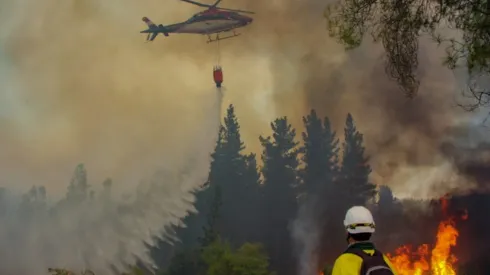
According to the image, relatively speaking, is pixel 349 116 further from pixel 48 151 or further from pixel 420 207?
pixel 48 151

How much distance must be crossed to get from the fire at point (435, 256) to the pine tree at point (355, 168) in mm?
1526

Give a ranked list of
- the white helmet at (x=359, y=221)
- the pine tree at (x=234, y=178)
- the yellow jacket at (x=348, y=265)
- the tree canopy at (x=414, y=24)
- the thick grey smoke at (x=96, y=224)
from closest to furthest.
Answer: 1. the yellow jacket at (x=348, y=265)
2. the white helmet at (x=359, y=221)
3. the tree canopy at (x=414, y=24)
4. the thick grey smoke at (x=96, y=224)
5. the pine tree at (x=234, y=178)

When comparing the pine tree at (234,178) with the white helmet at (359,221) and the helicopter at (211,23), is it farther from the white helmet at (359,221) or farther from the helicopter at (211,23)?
the white helmet at (359,221)

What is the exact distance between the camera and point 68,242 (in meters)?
14.5

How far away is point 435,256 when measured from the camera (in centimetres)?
1506

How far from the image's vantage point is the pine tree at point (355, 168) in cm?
1520

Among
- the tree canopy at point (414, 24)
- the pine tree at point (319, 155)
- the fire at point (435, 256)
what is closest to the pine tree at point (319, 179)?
the pine tree at point (319, 155)

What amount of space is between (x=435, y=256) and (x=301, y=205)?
3331 mm

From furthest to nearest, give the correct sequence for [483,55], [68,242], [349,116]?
[349,116] → [68,242] → [483,55]

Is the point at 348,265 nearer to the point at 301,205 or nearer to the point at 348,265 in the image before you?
the point at 348,265

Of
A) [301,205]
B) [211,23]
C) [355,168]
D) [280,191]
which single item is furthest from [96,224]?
[355,168]

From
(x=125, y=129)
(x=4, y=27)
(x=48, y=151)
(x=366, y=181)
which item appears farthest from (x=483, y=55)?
(x=4, y=27)

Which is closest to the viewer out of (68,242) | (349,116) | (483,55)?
(483,55)

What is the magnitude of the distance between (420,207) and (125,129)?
720 cm
